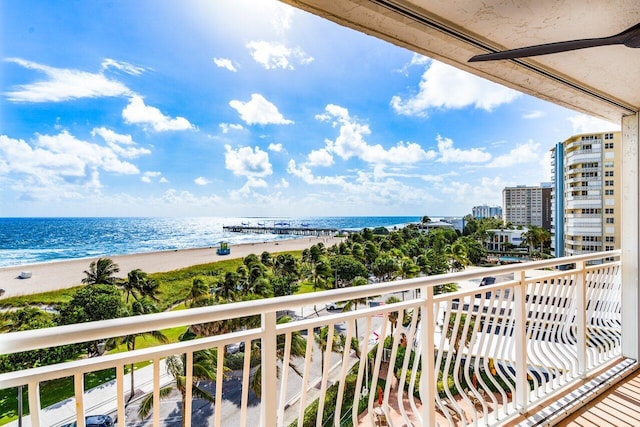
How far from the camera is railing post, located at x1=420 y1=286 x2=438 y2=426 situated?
1.31 m

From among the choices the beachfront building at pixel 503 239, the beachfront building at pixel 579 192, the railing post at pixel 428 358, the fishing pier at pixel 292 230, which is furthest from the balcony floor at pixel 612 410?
the fishing pier at pixel 292 230

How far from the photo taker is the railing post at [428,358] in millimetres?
1311

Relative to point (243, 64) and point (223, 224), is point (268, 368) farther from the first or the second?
point (243, 64)

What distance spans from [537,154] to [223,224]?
1680cm

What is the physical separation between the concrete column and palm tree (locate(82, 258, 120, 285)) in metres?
11.7

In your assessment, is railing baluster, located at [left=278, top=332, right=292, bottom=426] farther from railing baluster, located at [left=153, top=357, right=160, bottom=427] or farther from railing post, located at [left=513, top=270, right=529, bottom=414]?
railing post, located at [left=513, top=270, right=529, bottom=414]

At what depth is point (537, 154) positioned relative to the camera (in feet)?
55.0

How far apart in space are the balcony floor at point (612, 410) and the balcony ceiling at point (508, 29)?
6.24 ft

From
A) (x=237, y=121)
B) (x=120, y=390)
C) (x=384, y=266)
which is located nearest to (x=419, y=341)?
(x=120, y=390)

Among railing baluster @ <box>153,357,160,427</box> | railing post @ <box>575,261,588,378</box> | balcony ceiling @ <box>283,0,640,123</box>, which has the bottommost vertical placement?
railing post @ <box>575,261,588,378</box>

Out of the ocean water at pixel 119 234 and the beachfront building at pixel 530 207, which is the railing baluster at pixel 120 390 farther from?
the beachfront building at pixel 530 207

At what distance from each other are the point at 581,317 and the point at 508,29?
6.06ft

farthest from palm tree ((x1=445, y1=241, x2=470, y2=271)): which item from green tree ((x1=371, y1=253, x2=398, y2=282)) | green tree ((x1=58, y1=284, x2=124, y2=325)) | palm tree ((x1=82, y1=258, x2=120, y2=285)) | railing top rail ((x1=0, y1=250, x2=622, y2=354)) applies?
railing top rail ((x1=0, y1=250, x2=622, y2=354))

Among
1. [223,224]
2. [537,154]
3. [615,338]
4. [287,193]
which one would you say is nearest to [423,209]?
[537,154]
